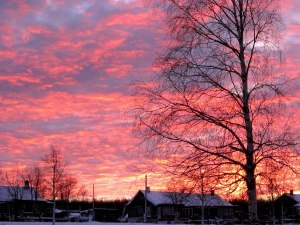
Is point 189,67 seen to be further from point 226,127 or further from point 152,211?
point 152,211

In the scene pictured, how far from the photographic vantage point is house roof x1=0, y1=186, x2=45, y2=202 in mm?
80275

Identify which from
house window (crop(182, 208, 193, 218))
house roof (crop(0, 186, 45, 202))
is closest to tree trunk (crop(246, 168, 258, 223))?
house roof (crop(0, 186, 45, 202))

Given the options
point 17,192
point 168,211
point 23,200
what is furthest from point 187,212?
point 17,192

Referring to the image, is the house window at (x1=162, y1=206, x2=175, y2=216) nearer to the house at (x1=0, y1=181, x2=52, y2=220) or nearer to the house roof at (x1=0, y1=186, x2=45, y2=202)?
the house at (x1=0, y1=181, x2=52, y2=220)

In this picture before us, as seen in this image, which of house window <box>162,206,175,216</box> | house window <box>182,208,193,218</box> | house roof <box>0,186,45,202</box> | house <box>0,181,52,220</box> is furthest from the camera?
house window <box>182,208,193,218</box>

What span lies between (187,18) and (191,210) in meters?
73.6

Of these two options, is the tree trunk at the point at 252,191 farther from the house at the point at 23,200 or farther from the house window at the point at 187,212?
the house window at the point at 187,212

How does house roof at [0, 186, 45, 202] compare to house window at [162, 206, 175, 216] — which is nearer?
house roof at [0, 186, 45, 202]

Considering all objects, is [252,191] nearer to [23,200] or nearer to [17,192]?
[17,192]

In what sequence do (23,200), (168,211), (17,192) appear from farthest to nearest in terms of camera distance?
(168,211)
(23,200)
(17,192)

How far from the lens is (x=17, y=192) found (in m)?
78.9

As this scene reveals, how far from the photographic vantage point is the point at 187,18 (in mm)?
16016

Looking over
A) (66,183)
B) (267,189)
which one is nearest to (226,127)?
(267,189)

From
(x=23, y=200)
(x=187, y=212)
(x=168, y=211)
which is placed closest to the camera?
(x=23, y=200)
